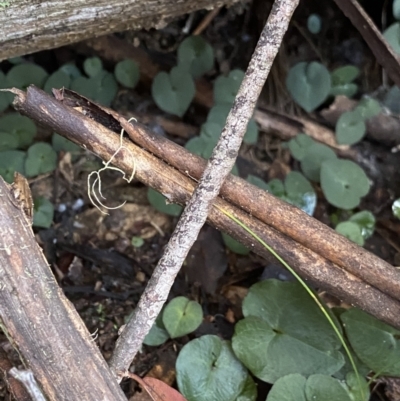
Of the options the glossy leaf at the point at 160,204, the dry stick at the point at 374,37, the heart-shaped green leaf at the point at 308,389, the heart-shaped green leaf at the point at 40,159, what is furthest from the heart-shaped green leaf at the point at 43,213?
the dry stick at the point at 374,37

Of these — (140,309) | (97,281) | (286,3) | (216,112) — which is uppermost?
(286,3)

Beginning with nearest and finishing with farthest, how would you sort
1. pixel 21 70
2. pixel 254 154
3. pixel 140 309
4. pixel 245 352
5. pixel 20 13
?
1. pixel 140 309
2. pixel 20 13
3. pixel 245 352
4. pixel 21 70
5. pixel 254 154

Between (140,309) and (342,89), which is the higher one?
(342,89)

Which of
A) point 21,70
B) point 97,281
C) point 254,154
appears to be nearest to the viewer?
point 97,281

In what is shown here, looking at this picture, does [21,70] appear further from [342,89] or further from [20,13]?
[342,89]

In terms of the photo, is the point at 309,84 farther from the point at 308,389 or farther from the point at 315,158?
the point at 308,389

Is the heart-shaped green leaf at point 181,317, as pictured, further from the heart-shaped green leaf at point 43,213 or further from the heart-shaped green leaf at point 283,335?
the heart-shaped green leaf at point 43,213

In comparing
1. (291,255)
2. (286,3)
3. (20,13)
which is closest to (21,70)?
(20,13)

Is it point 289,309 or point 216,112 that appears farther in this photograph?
point 216,112
